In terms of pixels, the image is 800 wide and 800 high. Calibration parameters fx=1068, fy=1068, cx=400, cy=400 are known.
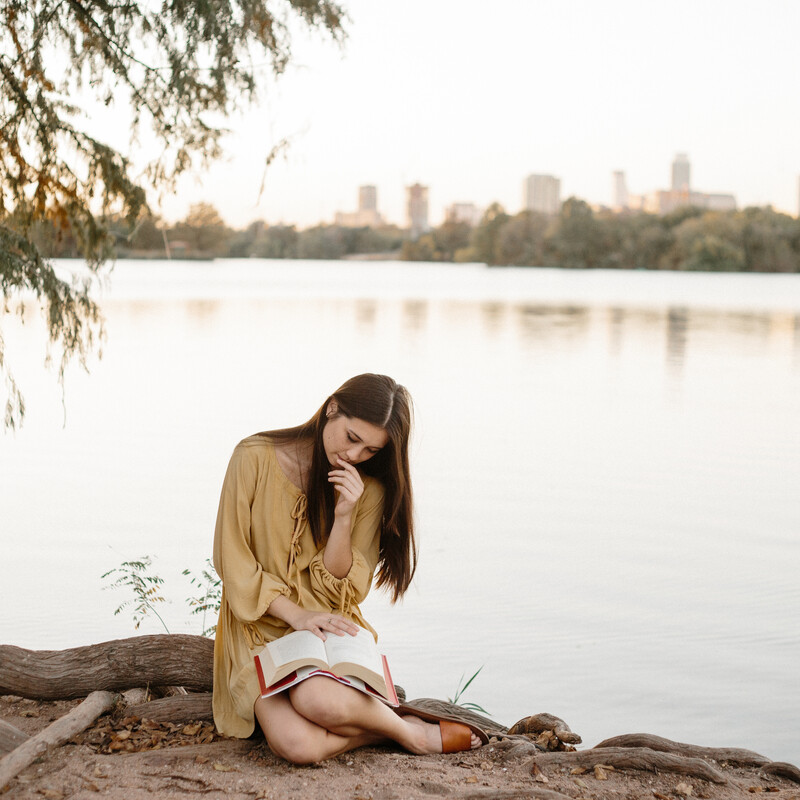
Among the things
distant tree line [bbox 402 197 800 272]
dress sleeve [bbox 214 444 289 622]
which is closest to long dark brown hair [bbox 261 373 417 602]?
dress sleeve [bbox 214 444 289 622]

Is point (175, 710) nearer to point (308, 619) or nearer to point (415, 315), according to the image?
point (308, 619)

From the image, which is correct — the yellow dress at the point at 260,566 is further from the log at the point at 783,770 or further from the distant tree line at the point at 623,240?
the distant tree line at the point at 623,240

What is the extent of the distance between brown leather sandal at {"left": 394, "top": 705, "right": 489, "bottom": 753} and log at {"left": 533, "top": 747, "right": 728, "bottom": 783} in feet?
0.70

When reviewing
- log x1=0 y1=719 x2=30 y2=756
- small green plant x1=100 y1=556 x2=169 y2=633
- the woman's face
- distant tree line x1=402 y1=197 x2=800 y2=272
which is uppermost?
distant tree line x1=402 y1=197 x2=800 y2=272

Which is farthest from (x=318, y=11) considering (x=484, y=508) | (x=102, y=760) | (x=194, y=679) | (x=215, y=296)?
(x=215, y=296)

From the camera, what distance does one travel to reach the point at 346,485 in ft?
10.3

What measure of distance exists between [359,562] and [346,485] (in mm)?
335

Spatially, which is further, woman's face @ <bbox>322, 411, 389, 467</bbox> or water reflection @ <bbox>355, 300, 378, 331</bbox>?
water reflection @ <bbox>355, 300, 378, 331</bbox>

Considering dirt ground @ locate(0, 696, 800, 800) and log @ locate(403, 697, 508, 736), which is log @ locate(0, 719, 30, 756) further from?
log @ locate(403, 697, 508, 736)

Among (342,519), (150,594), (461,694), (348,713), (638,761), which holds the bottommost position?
(461,694)

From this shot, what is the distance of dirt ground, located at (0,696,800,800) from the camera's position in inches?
110

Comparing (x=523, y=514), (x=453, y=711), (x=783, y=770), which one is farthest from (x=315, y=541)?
(x=523, y=514)

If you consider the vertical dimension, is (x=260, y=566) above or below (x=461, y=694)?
above

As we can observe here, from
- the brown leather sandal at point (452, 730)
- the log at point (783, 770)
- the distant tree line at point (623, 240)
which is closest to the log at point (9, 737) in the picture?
the brown leather sandal at point (452, 730)
